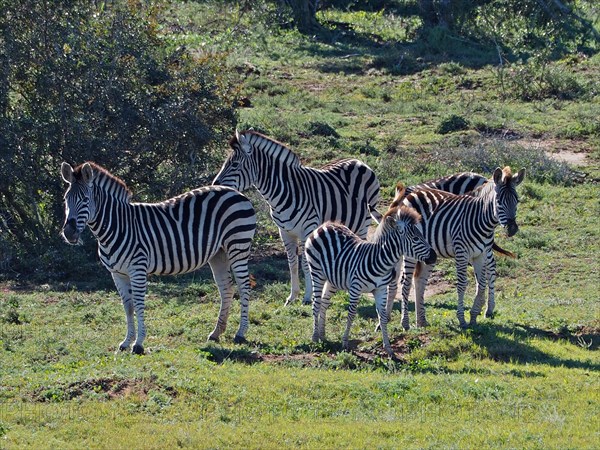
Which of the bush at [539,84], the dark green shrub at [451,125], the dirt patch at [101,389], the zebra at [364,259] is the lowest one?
the dirt patch at [101,389]

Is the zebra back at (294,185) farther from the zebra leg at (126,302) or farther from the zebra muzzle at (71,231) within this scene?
the zebra muzzle at (71,231)

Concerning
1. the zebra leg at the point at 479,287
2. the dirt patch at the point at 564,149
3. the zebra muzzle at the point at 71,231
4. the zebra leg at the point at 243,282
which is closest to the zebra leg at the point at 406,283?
the zebra leg at the point at 479,287

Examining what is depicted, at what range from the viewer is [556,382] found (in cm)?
1225

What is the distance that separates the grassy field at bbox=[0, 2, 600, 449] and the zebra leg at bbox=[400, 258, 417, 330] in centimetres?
24

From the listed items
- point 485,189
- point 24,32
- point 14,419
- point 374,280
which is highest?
point 24,32

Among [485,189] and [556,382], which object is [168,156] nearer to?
[485,189]

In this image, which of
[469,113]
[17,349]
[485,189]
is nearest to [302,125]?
[469,113]

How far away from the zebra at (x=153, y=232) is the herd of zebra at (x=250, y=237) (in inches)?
0.5

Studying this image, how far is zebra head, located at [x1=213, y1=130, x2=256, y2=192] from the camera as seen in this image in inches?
663

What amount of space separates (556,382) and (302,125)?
53.3 feet

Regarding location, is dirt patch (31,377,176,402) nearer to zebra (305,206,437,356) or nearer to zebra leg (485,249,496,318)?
zebra (305,206,437,356)

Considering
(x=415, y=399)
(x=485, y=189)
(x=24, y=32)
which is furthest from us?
(x=24, y=32)

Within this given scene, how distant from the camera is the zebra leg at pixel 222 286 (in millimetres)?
14723

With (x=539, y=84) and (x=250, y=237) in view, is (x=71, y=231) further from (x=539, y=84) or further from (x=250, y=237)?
(x=539, y=84)
